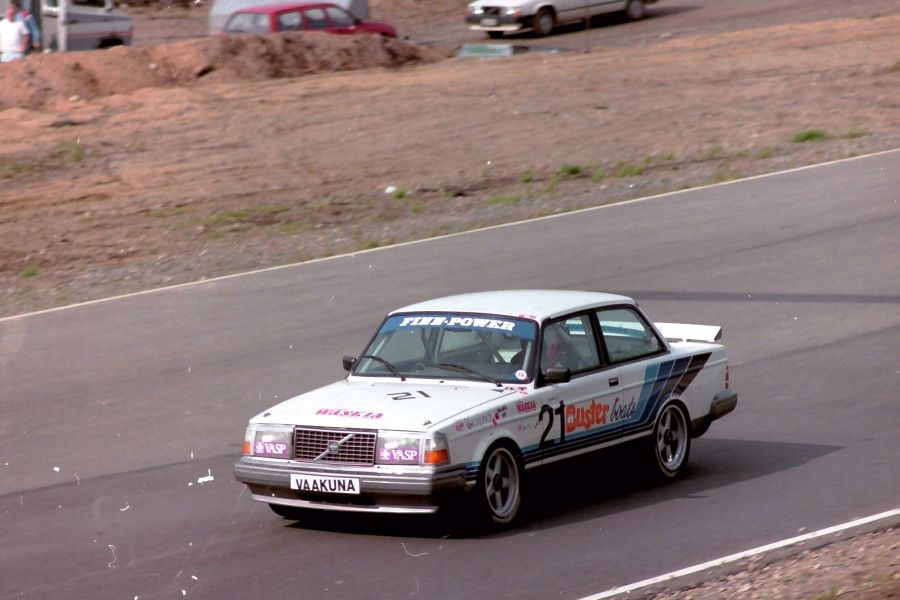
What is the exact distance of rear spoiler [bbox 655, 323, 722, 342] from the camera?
33.3 ft

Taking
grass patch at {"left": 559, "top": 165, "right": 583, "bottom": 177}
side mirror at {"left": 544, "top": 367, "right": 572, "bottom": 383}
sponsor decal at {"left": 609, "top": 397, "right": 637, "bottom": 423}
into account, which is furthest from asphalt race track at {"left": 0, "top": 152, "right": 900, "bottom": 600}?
grass patch at {"left": 559, "top": 165, "right": 583, "bottom": 177}

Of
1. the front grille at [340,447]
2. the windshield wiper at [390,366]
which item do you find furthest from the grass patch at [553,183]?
the front grille at [340,447]

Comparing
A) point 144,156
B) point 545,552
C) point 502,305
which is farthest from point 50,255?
point 545,552

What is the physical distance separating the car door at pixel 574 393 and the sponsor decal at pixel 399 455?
38.7 inches

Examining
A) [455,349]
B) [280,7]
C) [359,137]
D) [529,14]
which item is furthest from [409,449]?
[529,14]

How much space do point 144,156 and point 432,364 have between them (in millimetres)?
17499

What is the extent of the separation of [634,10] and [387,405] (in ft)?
112

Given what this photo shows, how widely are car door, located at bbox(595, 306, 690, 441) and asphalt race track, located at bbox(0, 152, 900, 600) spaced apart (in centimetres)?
34

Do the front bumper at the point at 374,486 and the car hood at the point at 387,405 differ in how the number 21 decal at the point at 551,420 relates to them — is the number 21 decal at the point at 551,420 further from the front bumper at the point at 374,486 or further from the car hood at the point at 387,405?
the front bumper at the point at 374,486

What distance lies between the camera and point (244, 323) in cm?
1521

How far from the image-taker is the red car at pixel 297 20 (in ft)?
112

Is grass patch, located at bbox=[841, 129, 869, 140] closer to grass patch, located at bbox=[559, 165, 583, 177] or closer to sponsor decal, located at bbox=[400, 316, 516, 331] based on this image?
grass patch, located at bbox=[559, 165, 583, 177]

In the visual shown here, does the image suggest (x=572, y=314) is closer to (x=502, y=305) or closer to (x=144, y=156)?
(x=502, y=305)

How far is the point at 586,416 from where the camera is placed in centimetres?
886
